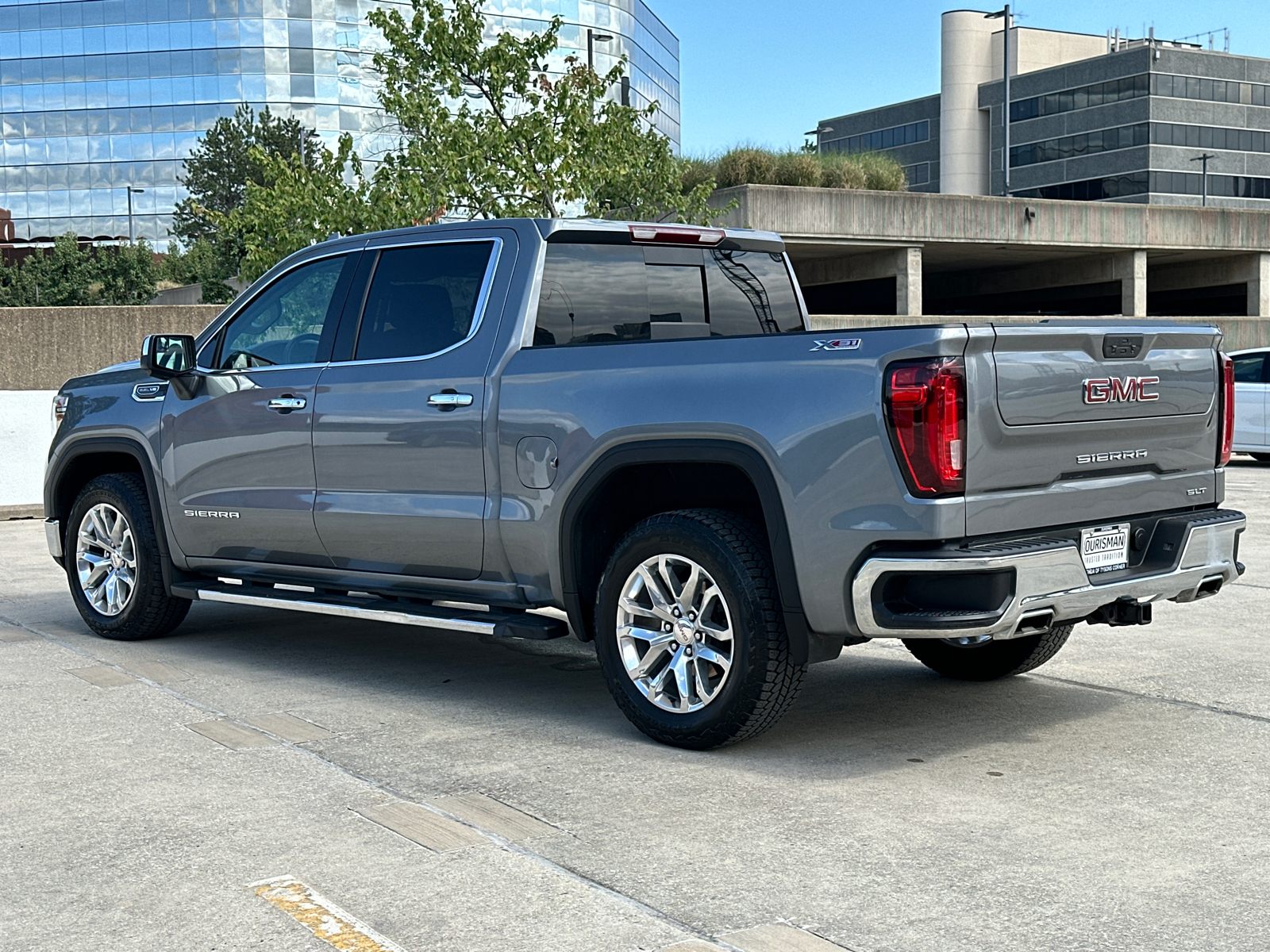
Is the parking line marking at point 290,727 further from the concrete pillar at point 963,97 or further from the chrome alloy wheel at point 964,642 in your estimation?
the concrete pillar at point 963,97

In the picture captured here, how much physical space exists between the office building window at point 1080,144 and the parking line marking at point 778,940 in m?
115

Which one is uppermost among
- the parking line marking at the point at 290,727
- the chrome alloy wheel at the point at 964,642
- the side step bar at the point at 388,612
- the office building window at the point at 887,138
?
the office building window at the point at 887,138

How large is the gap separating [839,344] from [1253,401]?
1552 centimetres

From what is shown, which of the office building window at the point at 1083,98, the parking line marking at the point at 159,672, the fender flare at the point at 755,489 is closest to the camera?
the fender flare at the point at 755,489

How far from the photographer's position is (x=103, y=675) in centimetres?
721

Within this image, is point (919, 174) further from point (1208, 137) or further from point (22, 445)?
point (22, 445)

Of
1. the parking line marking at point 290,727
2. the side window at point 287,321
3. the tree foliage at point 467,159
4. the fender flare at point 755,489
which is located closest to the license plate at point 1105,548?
the fender flare at point 755,489

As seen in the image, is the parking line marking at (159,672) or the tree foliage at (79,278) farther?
the tree foliage at (79,278)

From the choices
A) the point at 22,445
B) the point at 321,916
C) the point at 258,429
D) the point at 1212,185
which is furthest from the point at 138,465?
the point at 1212,185

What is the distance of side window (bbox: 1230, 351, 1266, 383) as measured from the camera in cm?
1872

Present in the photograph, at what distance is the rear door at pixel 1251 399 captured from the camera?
18.7m

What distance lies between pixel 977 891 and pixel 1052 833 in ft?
2.01

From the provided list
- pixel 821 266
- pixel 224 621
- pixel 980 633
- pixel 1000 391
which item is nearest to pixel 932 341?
pixel 1000 391

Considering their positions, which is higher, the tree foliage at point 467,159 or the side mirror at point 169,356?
the tree foliage at point 467,159
